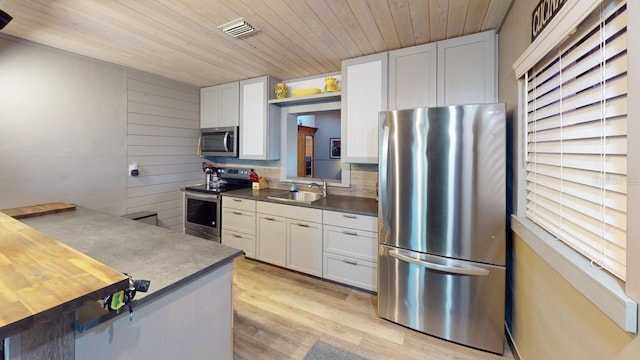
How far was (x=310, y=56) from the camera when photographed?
2775mm

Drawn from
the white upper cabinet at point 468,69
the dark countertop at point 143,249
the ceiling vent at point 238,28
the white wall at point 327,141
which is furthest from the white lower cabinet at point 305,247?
the white wall at point 327,141

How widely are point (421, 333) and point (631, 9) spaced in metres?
2.06

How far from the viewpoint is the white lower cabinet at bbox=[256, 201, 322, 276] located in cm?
275

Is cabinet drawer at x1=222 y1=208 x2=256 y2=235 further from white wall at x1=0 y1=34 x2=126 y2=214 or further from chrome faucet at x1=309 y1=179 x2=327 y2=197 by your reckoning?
white wall at x1=0 y1=34 x2=126 y2=214

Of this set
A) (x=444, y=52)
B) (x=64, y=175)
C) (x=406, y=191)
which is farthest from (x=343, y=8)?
(x=64, y=175)

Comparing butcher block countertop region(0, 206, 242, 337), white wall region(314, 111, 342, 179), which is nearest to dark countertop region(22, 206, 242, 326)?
butcher block countertop region(0, 206, 242, 337)

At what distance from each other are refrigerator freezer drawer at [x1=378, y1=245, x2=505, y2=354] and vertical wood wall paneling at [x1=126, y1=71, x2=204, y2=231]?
3046 mm

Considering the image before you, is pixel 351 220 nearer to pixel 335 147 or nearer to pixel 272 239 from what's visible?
pixel 272 239

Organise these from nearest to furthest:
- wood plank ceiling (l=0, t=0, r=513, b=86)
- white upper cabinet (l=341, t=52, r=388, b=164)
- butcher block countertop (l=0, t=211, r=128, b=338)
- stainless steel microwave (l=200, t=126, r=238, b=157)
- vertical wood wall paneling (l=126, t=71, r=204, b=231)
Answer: butcher block countertop (l=0, t=211, r=128, b=338), wood plank ceiling (l=0, t=0, r=513, b=86), white upper cabinet (l=341, t=52, r=388, b=164), vertical wood wall paneling (l=126, t=71, r=204, b=231), stainless steel microwave (l=200, t=126, r=238, b=157)

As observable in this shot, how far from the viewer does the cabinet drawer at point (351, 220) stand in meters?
2.45

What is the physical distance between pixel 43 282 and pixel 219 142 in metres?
3.08

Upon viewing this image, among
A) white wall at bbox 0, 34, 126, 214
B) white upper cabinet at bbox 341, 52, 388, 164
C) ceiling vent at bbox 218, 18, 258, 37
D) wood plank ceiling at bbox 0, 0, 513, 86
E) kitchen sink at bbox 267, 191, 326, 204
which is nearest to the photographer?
wood plank ceiling at bbox 0, 0, 513, 86

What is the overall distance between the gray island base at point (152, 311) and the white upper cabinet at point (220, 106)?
235 centimetres

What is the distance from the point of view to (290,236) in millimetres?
2910
